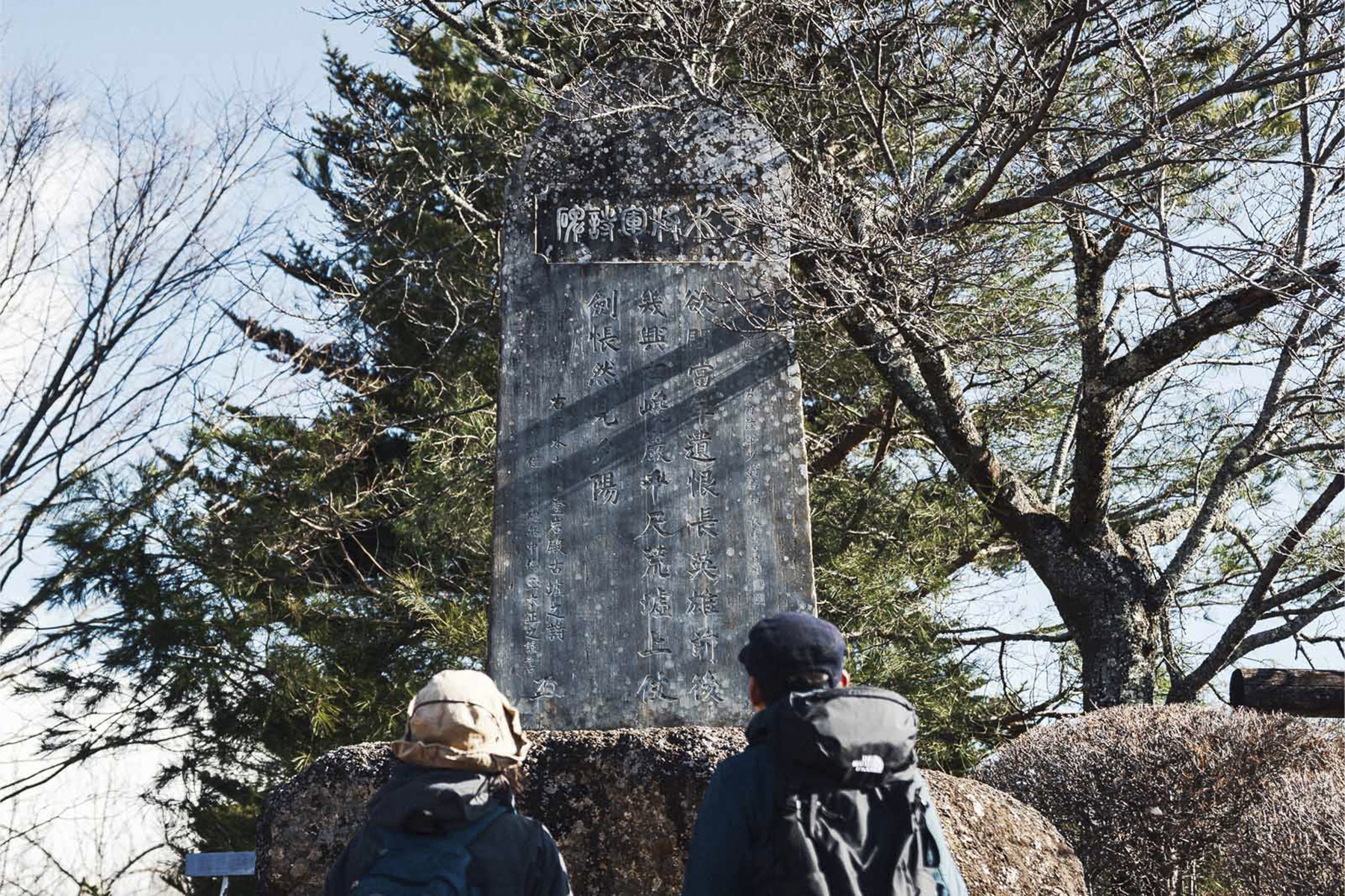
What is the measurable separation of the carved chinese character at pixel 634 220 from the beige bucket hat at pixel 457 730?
2402 millimetres

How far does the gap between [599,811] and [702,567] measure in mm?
919

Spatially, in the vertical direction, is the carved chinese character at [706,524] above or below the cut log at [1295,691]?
above

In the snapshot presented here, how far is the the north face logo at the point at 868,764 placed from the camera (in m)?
1.97

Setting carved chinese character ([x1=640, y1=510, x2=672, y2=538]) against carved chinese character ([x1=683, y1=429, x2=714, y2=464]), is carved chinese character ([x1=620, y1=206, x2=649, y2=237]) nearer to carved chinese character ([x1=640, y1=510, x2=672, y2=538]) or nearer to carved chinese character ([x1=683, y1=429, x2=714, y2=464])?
carved chinese character ([x1=683, y1=429, x2=714, y2=464])

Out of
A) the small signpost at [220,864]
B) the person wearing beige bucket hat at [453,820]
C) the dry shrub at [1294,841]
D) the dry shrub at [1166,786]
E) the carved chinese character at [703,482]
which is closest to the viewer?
the person wearing beige bucket hat at [453,820]

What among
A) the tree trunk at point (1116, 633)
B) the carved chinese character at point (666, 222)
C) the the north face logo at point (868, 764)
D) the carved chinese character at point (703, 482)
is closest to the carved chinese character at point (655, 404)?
the carved chinese character at point (703, 482)

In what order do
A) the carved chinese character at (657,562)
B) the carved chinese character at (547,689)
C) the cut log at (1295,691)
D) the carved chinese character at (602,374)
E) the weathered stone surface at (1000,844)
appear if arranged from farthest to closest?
the cut log at (1295,691) < the carved chinese character at (602,374) < the carved chinese character at (657,562) < the carved chinese character at (547,689) < the weathered stone surface at (1000,844)

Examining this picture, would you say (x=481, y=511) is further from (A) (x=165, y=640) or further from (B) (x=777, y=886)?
(B) (x=777, y=886)

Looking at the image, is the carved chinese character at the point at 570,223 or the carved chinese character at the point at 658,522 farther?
the carved chinese character at the point at 570,223

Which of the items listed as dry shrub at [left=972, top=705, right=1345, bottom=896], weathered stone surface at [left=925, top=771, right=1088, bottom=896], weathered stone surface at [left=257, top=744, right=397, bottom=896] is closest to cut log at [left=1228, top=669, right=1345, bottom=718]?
dry shrub at [left=972, top=705, right=1345, bottom=896]

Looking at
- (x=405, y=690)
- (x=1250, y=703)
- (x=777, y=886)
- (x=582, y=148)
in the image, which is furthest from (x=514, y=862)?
(x=405, y=690)

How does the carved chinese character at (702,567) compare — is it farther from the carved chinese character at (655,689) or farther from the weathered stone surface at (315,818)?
the weathered stone surface at (315,818)

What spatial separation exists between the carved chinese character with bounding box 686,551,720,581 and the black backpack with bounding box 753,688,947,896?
1.87 m

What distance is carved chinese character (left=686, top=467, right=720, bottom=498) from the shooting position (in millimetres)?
4004
